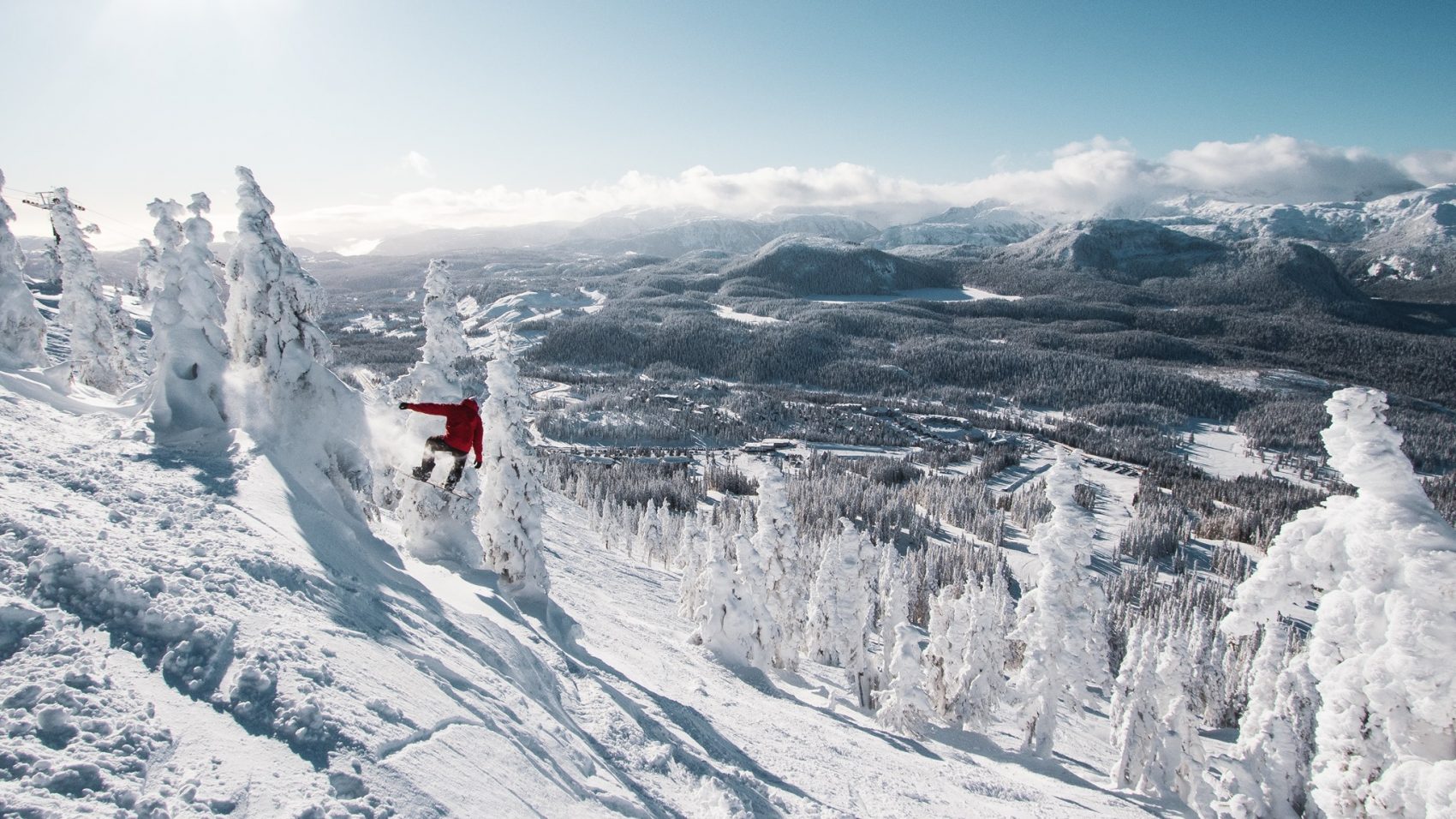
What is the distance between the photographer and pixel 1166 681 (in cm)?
3178

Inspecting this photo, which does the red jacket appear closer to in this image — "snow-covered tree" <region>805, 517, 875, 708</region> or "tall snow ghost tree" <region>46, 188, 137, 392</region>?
"snow-covered tree" <region>805, 517, 875, 708</region>

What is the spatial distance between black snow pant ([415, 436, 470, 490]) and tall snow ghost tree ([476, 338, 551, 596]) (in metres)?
7.07

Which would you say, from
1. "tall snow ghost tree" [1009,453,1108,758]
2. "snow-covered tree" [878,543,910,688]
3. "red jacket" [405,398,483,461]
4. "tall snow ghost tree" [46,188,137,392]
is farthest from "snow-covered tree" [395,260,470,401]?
"tall snow ghost tree" [1009,453,1108,758]

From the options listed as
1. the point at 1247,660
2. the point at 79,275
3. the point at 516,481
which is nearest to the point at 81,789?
the point at 516,481

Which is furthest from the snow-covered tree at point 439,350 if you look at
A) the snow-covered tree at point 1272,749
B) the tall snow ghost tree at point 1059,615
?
the snow-covered tree at point 1272,749

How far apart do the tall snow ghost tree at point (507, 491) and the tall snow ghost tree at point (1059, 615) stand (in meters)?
20.4

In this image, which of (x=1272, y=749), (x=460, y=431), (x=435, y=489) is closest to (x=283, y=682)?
(x=460, y=431)

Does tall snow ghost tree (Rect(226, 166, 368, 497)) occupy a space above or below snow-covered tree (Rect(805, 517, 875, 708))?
above

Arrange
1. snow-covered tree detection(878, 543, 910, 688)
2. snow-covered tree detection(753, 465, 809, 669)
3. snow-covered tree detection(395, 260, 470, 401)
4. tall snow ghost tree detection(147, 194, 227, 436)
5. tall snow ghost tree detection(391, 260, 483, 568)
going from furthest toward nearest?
snow-covered tree detection(753, 465, 809, 669), snow-covered tree detection(878, 543, 910, 688), snow-covered tree detection(395, 260, 470, 401), tall snow ghost tree detection(391, 260, 483, 568), tall snow ghost tree detection(147, 194, 227, 436)

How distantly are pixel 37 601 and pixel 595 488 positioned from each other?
9153 cm

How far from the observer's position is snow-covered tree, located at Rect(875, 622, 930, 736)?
31.5 m

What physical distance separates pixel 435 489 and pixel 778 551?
Result: 2024 cm

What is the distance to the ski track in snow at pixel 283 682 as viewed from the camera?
6234mm

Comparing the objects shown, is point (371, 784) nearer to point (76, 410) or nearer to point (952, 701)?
point (76, 410)
